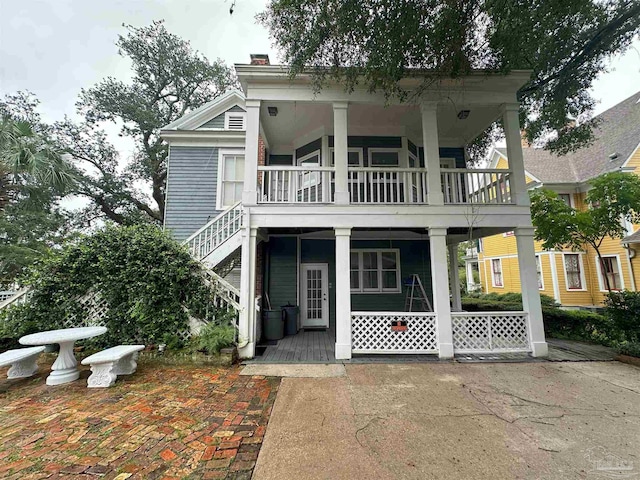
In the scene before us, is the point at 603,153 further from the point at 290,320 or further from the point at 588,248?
the point at 290,320

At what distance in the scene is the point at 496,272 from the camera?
58.2 ft

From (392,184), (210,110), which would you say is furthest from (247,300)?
(210,110)

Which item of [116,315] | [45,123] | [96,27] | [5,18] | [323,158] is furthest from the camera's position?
[45,123]

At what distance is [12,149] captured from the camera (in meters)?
6.97

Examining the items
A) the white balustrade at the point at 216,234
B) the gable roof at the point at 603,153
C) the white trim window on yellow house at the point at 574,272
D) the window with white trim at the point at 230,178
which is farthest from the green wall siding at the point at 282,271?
the white trim window on yellow house at the point at 574,272

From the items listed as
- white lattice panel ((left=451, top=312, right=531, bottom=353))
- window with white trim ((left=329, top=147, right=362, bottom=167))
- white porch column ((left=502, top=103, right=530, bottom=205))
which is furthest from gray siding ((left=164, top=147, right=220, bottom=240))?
white porch column ((left=502, top=103, right=530, bottom=205))

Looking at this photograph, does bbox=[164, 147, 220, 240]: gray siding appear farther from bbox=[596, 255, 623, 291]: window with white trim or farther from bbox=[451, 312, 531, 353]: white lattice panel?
bbox=[596, 255, 623, 291]: window with white trim

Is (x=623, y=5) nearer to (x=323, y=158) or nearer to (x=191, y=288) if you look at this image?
(x=323, y=158)

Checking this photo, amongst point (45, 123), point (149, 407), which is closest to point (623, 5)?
point (149, 407)

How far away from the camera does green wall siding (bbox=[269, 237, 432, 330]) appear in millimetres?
8422

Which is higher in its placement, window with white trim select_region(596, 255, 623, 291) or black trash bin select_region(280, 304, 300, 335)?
window with white trim select_region(596, 255, 623, 291)

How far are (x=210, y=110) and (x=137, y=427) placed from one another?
9595mm

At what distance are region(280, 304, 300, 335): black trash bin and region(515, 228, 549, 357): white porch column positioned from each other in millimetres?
5776

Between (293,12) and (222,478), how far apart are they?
6.88 m
